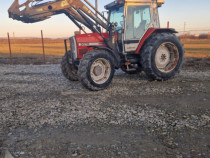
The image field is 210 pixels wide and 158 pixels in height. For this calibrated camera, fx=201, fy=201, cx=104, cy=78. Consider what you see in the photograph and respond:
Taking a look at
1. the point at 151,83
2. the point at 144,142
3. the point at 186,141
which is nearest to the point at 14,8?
the point at 151,83

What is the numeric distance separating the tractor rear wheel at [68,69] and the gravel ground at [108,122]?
0.97 m

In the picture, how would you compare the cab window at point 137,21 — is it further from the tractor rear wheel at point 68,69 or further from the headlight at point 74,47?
the tractor rear wheel at point 68,69

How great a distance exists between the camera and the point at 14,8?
20.7 ft

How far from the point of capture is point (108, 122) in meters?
3.77

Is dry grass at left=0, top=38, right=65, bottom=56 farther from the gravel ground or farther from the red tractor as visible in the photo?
the gravel ground

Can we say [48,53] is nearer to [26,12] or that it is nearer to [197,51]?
[197,51]

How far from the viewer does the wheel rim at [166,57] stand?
22.8 feet

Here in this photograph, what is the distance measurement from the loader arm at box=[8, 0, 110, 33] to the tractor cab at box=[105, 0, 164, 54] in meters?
0.54

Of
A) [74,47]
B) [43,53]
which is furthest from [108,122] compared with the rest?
[43,53]

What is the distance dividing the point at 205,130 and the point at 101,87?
324 centimetres

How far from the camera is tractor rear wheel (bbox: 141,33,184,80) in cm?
652

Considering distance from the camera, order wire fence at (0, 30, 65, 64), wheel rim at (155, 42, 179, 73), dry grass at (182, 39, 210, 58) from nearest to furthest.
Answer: wheel rim at (155, 42, 179, 73) < wire fence at (0, 30, 65, 64) < dry grass at (182, 39, 210, 58)

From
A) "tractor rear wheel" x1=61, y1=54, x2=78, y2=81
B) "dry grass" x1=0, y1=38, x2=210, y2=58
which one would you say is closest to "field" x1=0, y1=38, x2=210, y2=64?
"dry grass" x1=0, y1=38, x2=210, y2=58

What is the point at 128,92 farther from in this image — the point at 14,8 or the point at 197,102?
the point at 14,8
